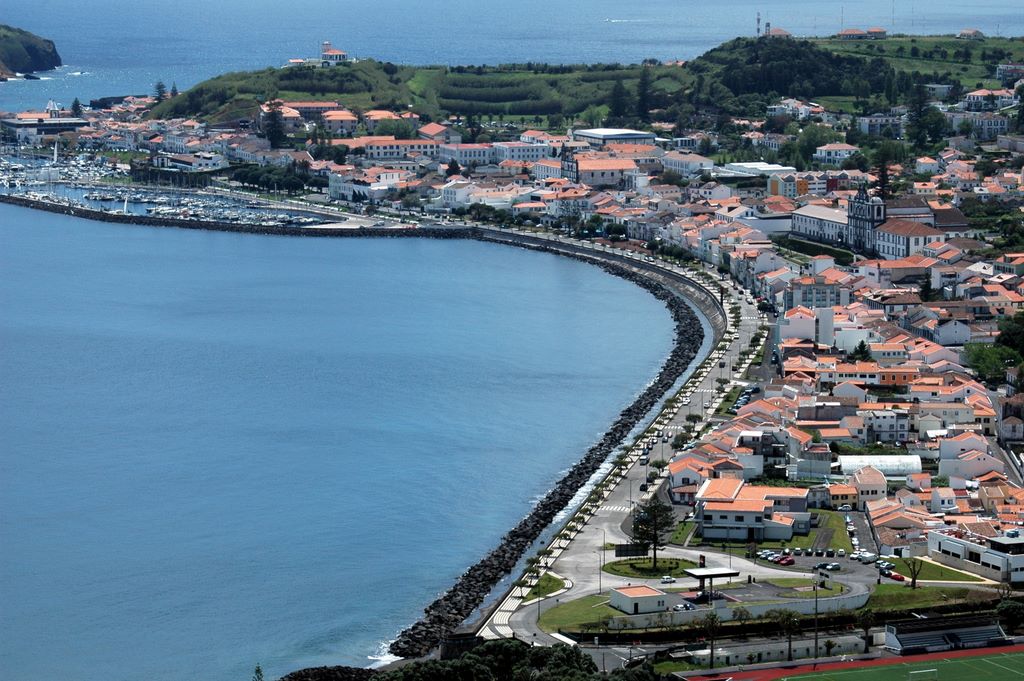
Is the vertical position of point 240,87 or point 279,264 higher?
point 240,87

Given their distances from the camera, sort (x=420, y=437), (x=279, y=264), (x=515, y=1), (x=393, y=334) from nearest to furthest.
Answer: (x=420, y=437) → (x=393, y=334) → (x=279, y=264) → (x=515, y=1)

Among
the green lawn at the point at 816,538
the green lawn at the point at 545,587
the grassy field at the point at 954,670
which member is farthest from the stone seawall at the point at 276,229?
the grassy field at the point at 954,670

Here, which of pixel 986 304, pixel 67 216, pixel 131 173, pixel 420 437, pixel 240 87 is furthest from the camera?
pixel 240 87

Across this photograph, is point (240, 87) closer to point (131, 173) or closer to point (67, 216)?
point (131, 173)

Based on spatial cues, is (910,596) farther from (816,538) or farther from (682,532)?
(682,532)

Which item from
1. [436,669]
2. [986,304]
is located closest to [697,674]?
[436,669]

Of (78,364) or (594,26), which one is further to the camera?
(594,26)

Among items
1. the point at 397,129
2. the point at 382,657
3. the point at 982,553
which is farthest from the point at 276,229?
the point at 982,553
